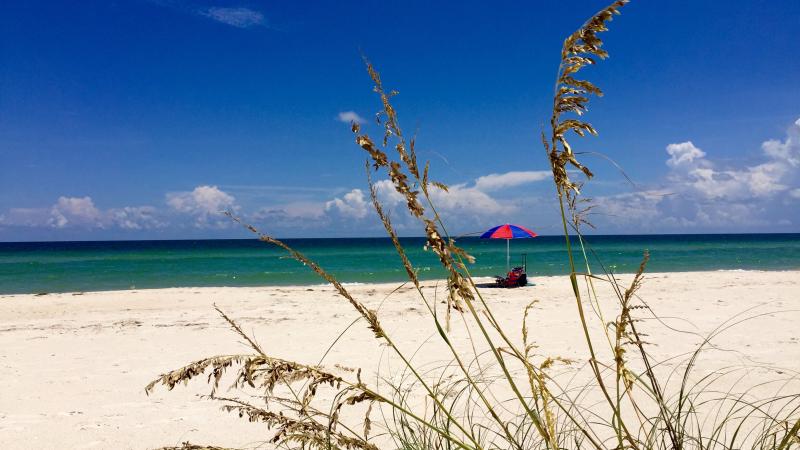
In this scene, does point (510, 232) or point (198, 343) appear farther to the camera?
point (510, 232)

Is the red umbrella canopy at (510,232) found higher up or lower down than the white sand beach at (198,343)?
higher up

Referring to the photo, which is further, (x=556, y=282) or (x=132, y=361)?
(x=556, y=282)

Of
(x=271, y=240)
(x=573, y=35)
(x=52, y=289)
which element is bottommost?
(x=52, y=289)

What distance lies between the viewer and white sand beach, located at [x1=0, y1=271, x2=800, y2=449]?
15.2ft

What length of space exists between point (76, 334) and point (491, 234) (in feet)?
34.2

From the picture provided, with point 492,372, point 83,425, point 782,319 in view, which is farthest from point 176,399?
point 782,319

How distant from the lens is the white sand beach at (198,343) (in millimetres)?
Answer: 4633

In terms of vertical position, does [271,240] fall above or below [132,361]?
above

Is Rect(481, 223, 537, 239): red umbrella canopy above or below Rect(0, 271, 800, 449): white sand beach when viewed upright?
above

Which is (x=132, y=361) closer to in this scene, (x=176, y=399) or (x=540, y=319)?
(x=176, y=399)

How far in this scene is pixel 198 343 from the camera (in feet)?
28.2

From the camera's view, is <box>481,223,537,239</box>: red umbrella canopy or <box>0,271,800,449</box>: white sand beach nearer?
<box>0,271,800,449</box>: white sand beach

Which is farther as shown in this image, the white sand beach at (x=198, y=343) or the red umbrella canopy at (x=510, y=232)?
the red umbrella canopy at (x=510, y=232)

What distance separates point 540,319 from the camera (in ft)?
32.3
